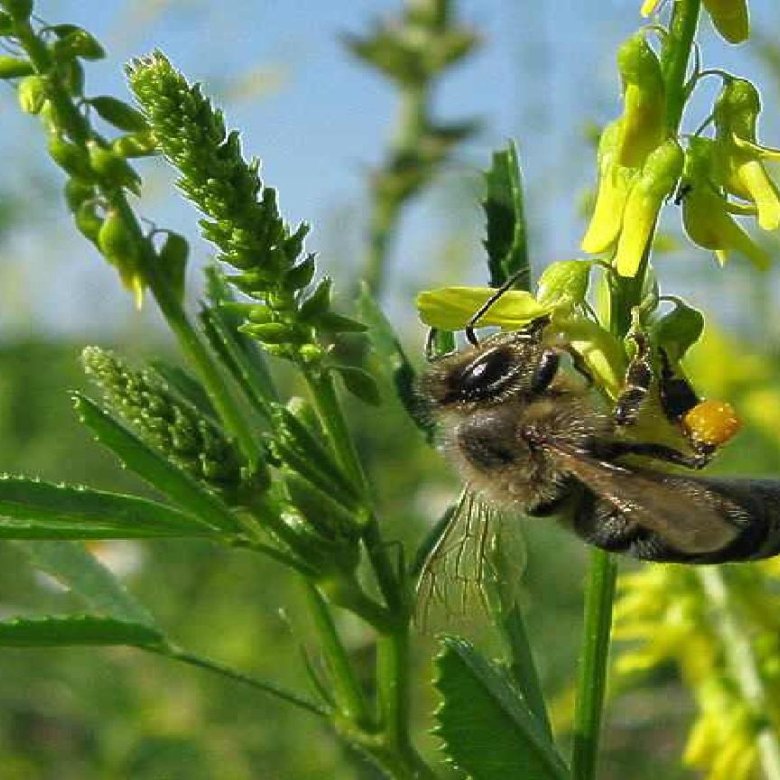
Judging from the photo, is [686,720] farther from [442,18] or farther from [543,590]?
[442,18]

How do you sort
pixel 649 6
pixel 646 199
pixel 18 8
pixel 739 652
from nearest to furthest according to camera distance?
pixel 649 6 → pixel 646 199 → pixel 18 8 → pixel 739 652

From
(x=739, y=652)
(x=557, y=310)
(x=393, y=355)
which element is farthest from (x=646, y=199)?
(x=739, y=652)

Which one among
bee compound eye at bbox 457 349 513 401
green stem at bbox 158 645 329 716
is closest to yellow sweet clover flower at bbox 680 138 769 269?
bee compound eye at bbox 457 349 513 401

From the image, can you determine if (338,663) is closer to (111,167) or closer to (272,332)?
(272,332)

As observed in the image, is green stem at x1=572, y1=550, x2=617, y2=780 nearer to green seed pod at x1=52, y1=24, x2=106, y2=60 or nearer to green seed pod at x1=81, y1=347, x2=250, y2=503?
green seed pod at x1=81, y1=347, x2=250, y2=503

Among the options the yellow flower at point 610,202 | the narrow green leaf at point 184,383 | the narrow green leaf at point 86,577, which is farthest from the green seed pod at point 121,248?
the yellow flower at point 610,202

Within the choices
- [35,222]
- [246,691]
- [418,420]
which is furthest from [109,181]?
[35,222]
